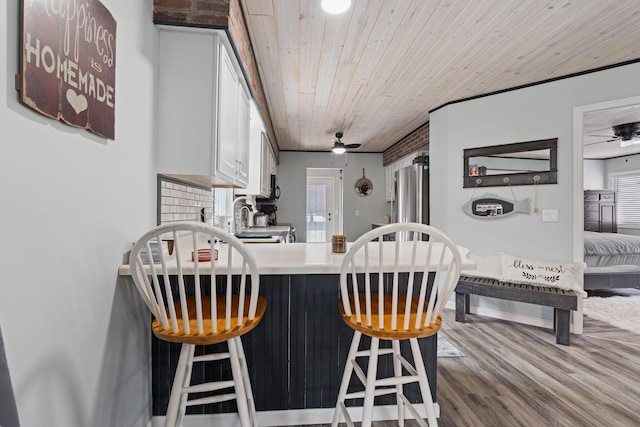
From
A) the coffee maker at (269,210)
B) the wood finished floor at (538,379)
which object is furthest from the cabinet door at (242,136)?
the coffee maker at (269,210)

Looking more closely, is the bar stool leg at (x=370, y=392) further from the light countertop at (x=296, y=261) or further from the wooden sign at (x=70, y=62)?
the wooden sign at (x=70, y=62)

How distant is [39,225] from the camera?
916 mm

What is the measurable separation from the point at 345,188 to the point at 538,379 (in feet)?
16.2

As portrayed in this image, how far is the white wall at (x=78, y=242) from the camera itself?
835mm

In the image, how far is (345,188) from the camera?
6.77 meters

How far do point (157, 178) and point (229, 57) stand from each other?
83cm

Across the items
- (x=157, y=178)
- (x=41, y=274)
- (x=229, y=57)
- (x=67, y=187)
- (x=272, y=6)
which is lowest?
(x=41, y=274)

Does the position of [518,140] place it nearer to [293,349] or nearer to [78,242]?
[293,349]

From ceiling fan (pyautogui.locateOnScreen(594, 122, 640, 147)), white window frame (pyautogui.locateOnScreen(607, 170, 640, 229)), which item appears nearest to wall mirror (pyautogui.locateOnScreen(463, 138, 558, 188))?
ceiling fan (pyautogui.locateOnScreen(594, 122, 640, 147))

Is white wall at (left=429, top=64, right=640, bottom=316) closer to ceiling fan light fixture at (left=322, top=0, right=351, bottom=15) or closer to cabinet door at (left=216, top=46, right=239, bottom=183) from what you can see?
ceiling fan light fixture at (left=322, top=0, right=351, bottom=15)

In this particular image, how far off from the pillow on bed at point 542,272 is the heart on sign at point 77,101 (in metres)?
3.51

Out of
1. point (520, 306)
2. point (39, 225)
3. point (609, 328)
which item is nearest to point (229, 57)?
point (39, 225)

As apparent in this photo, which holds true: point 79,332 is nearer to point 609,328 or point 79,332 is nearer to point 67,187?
point 67,187

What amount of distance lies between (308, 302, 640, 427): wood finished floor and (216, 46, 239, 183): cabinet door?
167 centimetres
